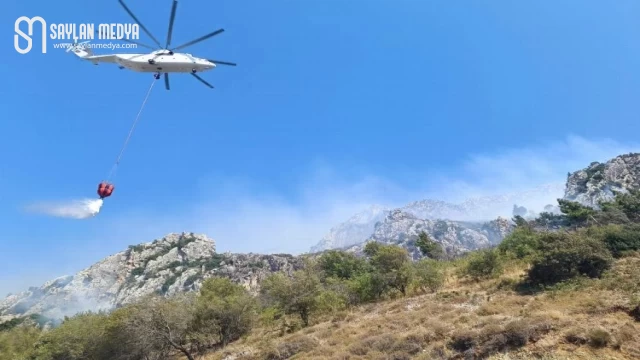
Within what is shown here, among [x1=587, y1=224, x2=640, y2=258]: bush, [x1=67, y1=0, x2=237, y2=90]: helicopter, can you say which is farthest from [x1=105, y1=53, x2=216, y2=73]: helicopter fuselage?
[x1=587, y1=224, x2=640, y2=258]: bush

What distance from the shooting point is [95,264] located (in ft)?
550

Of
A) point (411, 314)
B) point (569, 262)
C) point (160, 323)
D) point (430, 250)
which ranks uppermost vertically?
point (430, 250)

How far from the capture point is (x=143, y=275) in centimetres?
14712

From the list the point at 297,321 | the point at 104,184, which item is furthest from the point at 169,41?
the point at 297,321

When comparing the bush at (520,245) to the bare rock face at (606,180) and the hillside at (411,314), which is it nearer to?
the hillside at (411,314)

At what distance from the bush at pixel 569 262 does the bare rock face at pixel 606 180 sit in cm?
10757

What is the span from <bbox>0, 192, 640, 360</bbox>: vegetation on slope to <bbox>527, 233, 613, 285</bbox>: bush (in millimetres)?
79

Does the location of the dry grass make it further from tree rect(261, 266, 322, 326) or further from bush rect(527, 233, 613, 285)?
tree rect(261, 266, 322, 326)

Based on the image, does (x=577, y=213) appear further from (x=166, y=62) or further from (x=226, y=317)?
(x=166, y=62)

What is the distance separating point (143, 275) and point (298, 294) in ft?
428

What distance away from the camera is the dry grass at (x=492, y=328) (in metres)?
16.5

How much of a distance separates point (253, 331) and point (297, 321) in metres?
6.34

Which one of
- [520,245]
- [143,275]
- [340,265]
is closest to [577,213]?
[520,245]

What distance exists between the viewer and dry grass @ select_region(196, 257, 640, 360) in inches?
648
